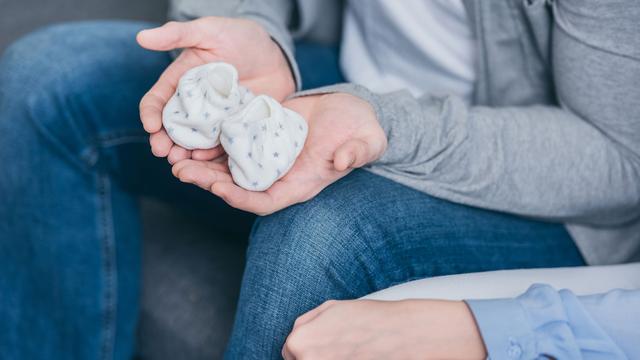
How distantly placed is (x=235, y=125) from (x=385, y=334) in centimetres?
21

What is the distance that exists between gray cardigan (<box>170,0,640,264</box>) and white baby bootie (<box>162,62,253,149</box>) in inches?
4.0

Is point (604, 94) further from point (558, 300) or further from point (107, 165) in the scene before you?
point (107, 165)

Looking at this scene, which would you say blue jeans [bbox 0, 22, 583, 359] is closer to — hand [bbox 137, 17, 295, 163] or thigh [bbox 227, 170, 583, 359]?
thigh [bbox 227, 170, 583, 359]

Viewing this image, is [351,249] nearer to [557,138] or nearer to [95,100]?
[557,138]

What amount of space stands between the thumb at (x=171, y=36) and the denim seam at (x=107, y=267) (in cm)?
22

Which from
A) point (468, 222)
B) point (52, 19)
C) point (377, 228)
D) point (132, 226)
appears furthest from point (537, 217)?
point (52, 19)

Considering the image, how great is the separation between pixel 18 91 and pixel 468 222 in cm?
50

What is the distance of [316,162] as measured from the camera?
65 centimetres

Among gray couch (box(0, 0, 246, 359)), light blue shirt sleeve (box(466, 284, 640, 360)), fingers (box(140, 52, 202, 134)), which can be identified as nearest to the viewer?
light blue shirt sleeve (box(466, 284, 640, 360))

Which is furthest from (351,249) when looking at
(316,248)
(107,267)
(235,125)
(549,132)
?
(107,267)

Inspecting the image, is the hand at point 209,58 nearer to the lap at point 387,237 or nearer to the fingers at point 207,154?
the fingers at point 207,154

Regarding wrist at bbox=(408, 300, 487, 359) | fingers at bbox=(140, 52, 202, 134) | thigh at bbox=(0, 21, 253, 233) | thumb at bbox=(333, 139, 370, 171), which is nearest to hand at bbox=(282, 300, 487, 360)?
wrist at bbox=(408, 300, 487, 359)

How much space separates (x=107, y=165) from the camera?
2.74ft

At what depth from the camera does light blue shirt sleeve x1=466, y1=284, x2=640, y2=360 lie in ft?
1.79
